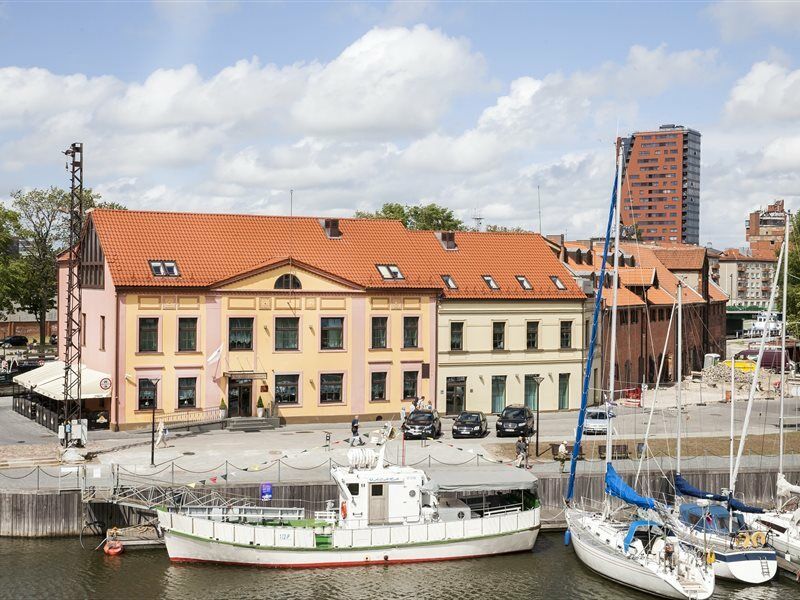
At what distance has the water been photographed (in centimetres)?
3444

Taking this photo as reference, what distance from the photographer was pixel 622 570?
119 feet

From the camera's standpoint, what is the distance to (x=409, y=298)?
6116cm

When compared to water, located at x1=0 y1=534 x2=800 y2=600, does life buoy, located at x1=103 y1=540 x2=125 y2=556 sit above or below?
above

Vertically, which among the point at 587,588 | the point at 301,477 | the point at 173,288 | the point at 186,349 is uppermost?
the point at 173,288

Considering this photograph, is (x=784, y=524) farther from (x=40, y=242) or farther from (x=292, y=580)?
(x=40, y=242)

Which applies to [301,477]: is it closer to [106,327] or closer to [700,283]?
[106,327]

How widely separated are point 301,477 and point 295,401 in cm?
1537

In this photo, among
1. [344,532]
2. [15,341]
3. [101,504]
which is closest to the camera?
[344,532]

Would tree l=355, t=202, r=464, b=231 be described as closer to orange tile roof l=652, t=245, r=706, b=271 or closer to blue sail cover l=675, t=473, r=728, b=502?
orange tile roof l=652, t=245, r=706, b=271

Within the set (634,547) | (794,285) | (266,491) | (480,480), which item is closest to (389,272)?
(480,480)

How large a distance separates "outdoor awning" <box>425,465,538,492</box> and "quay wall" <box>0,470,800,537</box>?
6.98 ft

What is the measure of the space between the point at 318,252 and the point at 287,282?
4.24 meters

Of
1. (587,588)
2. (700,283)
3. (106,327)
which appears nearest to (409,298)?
(106,327)

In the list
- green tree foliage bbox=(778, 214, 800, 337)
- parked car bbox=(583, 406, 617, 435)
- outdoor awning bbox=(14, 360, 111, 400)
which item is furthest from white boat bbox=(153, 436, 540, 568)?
green tree foliage bbox=(778, 214, 800, 337)
